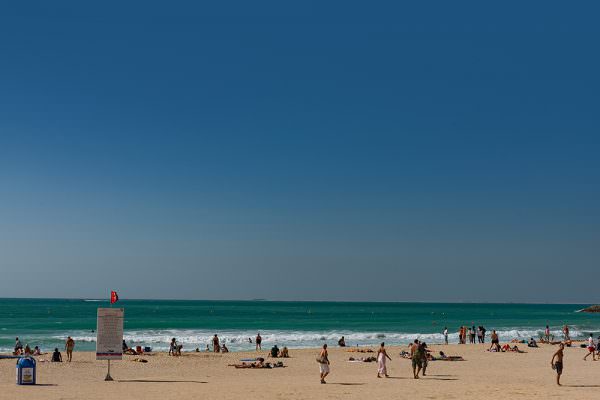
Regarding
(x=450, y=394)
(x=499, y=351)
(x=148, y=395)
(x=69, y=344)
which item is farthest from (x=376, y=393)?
(x=499, y=351)

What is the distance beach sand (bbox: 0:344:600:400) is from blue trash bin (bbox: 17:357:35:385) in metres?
0.41

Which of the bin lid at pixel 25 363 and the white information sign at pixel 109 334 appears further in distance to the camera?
the white information sign at pixel 109 334

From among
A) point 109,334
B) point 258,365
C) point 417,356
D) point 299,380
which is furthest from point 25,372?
point 417,356

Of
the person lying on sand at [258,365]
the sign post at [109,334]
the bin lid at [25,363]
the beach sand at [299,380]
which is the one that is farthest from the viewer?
the person lying on sand at [258,365]

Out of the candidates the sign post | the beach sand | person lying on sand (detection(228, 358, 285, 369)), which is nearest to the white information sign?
the sign post

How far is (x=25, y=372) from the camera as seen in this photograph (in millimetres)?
21797

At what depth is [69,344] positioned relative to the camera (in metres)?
32.4

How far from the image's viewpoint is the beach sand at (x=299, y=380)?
1964 centimetres

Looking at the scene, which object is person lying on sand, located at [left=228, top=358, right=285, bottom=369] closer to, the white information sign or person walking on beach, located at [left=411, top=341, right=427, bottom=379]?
person walking on beach, located at [left=411, top=341, right=427, bottom=379]

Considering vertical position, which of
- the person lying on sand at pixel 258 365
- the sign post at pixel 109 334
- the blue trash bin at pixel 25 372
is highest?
the sign post at pixel 109 334

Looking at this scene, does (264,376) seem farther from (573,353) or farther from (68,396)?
(573,353)

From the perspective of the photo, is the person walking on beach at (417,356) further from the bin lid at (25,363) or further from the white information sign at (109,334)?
the bin lid at (25,363)

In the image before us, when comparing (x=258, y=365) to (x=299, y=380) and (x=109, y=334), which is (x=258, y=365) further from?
(x=109, y=334)

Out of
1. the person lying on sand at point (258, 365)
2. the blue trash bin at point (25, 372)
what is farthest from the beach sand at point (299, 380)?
the person lying on sand at point (258, 365)
